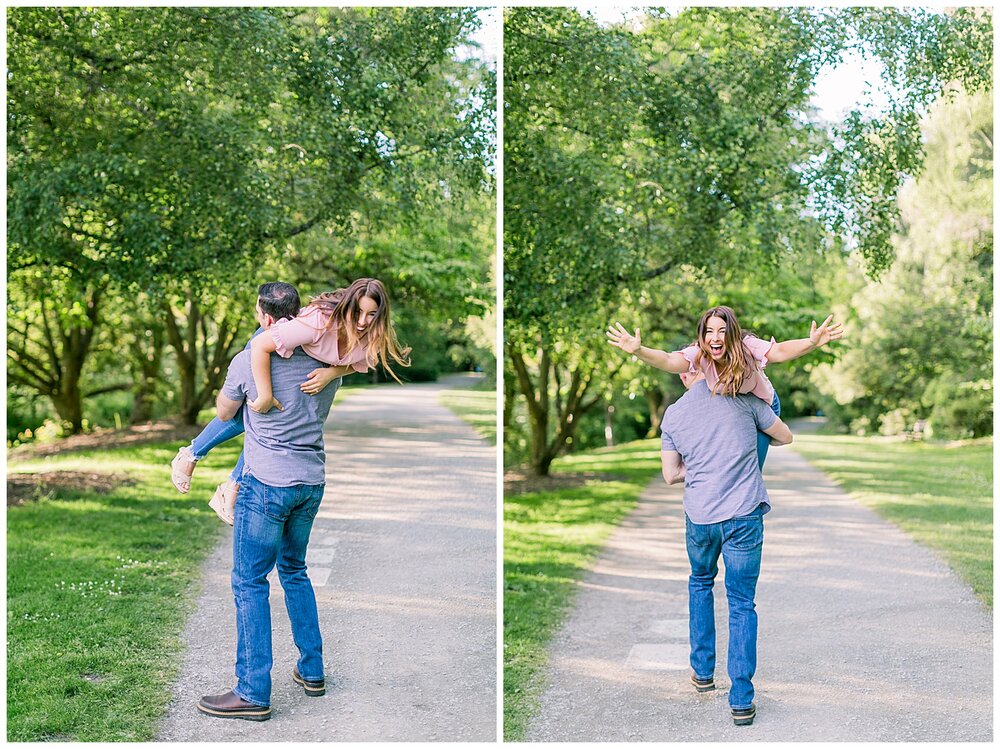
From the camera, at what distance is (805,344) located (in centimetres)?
292

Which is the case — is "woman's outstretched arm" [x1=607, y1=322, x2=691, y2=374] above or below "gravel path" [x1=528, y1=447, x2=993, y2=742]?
above

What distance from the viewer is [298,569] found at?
122 inches

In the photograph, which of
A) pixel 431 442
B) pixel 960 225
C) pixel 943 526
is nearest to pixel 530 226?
pixel 431 442

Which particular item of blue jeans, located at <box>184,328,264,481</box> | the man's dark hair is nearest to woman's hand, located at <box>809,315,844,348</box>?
the man's dark hair

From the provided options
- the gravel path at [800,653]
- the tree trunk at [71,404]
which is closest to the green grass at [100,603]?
the gravel path at [800,653]

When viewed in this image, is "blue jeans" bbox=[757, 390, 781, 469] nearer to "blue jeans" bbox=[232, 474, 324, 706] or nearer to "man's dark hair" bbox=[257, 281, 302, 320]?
"blue jeans" bbox=[232, 474, 324, 706]

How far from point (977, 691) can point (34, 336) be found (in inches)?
400

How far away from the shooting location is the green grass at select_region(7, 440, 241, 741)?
321 cm

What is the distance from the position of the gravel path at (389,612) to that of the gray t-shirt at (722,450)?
3.31 feet

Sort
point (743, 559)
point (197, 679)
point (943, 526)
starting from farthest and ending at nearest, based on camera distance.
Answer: point (943, 526), point (197, 679), point (743, 559)

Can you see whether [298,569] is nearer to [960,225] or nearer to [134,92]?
[134,92]

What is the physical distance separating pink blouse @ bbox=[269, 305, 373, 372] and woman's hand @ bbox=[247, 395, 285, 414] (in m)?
0.13

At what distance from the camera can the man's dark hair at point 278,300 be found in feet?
9.78

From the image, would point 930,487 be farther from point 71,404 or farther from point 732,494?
point 71,404
